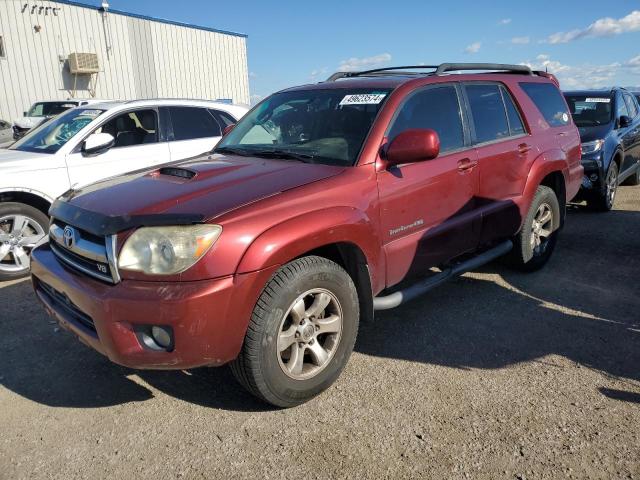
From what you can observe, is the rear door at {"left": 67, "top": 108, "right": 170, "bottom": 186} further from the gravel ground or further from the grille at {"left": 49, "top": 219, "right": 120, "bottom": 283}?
the grille at {"left": 49, "top": 219, "right": 120, "bottom": 283}

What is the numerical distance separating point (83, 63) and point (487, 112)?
19.9 meters

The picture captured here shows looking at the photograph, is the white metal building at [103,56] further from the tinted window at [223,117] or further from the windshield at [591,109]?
the windshield at [591,109]

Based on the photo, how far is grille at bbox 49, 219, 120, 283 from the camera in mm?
2545

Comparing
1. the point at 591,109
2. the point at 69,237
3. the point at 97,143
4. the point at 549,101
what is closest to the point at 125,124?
the point at 97,143

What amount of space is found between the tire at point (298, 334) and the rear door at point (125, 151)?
369 centimetres

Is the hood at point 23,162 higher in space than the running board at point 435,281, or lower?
higher

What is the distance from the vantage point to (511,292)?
4.54 metres

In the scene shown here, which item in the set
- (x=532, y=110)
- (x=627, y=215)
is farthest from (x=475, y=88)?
(x=627, y=215)

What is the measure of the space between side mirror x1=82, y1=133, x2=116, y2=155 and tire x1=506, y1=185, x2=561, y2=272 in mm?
4269

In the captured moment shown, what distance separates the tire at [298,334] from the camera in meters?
2.60

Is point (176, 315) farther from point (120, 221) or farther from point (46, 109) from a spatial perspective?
point (46, 109)

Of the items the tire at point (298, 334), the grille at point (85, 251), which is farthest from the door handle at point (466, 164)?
the grille at point (85, 251)

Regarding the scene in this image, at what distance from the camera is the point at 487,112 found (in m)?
4.24

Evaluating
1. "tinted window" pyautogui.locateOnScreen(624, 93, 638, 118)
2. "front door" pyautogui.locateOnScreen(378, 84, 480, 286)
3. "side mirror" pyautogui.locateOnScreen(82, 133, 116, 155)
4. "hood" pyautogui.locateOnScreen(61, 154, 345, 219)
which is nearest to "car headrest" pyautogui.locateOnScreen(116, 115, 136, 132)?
"side mirror" pyautogui.locateOnScreen(82, 133, 116, 155)
